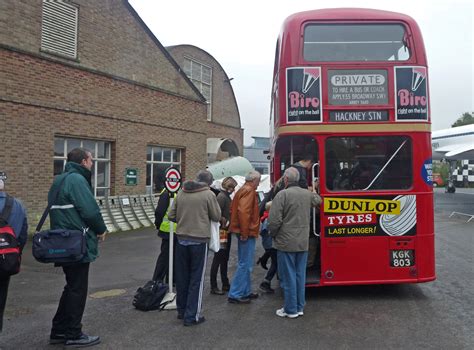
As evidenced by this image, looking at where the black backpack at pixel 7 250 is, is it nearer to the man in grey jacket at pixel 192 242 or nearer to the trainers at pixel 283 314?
the man in grey jacket at pixel 192 242

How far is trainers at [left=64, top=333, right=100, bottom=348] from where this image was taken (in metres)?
4.46

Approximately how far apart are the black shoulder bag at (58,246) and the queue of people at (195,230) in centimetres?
13

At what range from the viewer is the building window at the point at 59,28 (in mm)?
12476

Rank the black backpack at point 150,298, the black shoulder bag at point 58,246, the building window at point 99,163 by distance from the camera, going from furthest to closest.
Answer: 1. the building window at point 99,163
2. the black backpack at point 150,298
3. the black shoulder bag at point 58,246

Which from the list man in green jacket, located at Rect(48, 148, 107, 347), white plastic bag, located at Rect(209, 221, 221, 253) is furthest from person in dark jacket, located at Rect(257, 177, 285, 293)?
man in green jacket, located at Rect(48, 148, 107, 347)

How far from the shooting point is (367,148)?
6.15 meters

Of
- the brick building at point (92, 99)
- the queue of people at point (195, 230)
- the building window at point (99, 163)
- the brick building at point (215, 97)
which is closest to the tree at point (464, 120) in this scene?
the brick building at point (215, 97)

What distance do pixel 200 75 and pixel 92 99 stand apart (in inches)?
416

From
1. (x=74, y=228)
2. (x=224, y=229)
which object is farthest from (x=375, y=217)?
(x=74, y=228)

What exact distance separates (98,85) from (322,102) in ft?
32.5

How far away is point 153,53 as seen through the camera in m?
16.5

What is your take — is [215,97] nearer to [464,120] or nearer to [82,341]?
[82,341]

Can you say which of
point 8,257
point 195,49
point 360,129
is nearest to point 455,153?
point 195,49

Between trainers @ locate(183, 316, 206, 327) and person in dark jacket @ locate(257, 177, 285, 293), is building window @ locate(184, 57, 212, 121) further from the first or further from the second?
trainers @ locate(183, 316, 206, 327)
